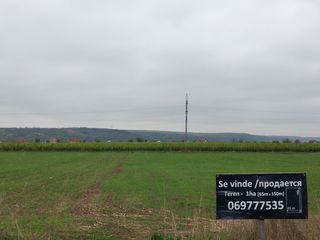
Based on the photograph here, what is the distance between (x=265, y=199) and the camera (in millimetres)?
7340

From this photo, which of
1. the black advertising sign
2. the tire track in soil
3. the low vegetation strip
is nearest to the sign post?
the black advertising sign

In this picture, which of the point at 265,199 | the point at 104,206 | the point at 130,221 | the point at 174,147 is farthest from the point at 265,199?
the point at 174,147

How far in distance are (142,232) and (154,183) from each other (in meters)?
13.4

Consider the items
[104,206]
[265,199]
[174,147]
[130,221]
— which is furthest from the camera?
[174,147]

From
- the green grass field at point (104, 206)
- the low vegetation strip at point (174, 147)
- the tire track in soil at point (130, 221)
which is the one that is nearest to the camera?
the tire track in soil at point (130, 221)

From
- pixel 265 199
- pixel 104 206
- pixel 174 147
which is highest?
pixel 265 199

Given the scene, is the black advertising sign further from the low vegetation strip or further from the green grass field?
the low vegetation strip

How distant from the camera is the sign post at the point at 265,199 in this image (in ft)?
24.0

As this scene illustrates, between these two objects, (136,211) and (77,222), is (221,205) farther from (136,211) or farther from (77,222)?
(136,211)

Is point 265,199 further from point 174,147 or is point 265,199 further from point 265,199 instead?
point 174,147

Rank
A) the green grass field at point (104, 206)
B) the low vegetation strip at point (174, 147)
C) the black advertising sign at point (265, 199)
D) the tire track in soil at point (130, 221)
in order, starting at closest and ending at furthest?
the black advertising sign at point (265, 199) < the tire track in soil at point (130, 221) < the green grass field at point (104, 206) < the low vegetation strip at point (174, 147)

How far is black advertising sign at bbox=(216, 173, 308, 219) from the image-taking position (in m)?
7.32

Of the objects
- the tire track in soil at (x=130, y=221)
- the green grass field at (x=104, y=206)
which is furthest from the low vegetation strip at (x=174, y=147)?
the tire track in soil at (x=130, y=221)

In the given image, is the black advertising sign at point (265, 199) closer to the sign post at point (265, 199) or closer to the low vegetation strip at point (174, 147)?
the sign post at point (265, 199)
